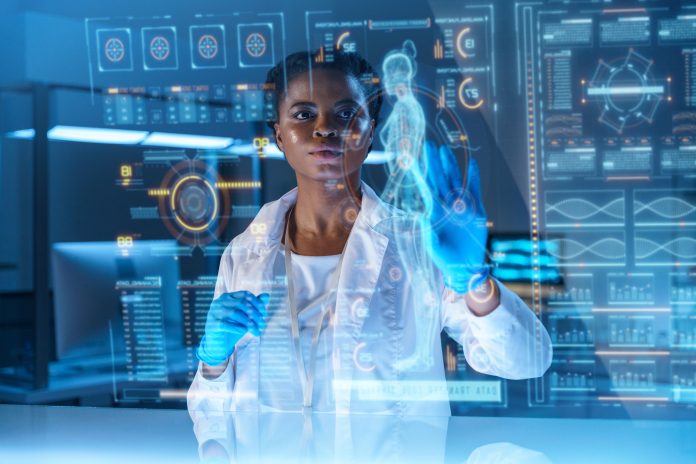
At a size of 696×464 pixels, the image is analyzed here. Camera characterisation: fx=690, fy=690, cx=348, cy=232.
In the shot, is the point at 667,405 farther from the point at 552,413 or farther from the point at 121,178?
the point at 121,178

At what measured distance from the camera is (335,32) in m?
1.14

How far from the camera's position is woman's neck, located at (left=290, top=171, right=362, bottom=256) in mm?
1159

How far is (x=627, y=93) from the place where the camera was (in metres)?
1.09

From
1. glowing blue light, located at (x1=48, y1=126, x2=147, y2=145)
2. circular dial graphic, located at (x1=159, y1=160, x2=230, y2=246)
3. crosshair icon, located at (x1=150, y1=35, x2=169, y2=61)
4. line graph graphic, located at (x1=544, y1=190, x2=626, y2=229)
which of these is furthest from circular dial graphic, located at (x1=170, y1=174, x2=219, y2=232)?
line graph graphic, located at (x1=544, y1=190, x2=626, y2=229)

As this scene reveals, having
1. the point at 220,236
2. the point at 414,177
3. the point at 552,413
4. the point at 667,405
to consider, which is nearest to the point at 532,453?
the point at 552,413

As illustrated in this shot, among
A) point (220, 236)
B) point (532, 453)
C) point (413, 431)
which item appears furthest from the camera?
point (220, 236)

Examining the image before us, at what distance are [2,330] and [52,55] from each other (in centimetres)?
51

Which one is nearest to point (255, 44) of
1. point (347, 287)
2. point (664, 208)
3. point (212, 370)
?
point (347, 287)

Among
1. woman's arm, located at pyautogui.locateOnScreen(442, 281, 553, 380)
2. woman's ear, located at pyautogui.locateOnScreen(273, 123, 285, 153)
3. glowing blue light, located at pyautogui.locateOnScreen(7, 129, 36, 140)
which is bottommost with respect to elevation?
woman's arm, located at pyautogui.locateOnScreen(442, 281, 553, 380)

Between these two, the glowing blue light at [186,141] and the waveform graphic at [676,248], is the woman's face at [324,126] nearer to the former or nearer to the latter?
the glowing blue light at [186,141]

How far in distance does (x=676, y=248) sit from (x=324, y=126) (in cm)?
59
